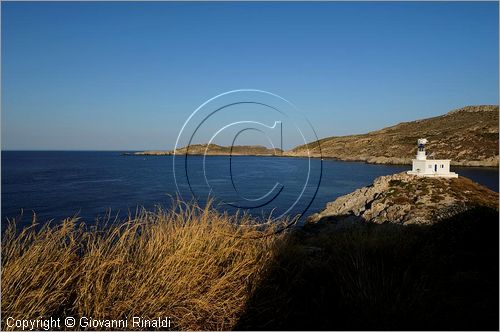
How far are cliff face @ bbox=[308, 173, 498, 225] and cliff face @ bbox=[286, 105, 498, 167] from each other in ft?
A: 149

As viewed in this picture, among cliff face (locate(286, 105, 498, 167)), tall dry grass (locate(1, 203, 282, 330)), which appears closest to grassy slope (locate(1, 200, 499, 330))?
tall dry grass (locate(1, 203, 282, 330))

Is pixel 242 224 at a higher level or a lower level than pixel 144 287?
higher

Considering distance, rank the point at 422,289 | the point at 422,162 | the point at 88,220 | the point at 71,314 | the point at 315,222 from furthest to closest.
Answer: the point at 422,162
the point at 88,220
the point at 315,222
the point at 422,289
the point at 71,314

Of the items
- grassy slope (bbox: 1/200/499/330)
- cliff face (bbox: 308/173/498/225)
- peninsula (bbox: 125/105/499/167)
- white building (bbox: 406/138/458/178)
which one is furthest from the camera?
peninsula (bbox: 125/105/499/167)

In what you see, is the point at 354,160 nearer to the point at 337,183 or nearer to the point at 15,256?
the point at 337,183

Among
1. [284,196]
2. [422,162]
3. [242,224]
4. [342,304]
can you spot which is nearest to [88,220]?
[284,196]

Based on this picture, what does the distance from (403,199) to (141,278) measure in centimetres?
2871

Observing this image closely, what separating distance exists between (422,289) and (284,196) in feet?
143

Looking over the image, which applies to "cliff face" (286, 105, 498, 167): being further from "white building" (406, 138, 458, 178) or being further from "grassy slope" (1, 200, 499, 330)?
"grassy slope" (1, 200, 499, 330)

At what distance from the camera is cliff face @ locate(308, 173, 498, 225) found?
25.6 meters

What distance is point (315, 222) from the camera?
29.1m

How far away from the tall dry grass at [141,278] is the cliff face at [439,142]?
248 feet

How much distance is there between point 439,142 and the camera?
127 meters

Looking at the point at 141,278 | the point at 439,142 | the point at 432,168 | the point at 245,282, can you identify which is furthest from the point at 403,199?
the point at 439,142
